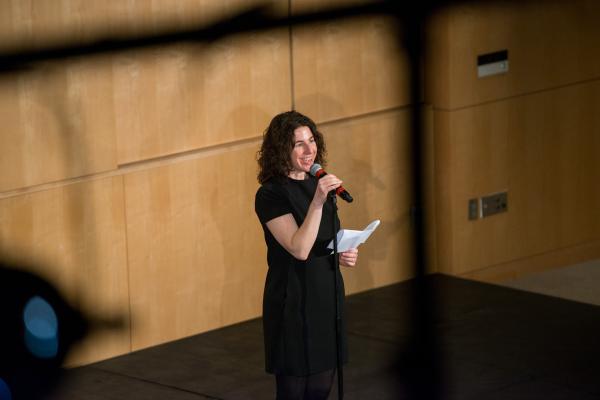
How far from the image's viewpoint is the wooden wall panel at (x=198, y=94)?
660 cm

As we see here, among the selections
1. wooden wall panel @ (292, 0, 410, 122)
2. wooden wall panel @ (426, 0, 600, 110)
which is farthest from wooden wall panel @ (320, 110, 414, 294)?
wooden wall panel @ (426, 0, 600, 110)

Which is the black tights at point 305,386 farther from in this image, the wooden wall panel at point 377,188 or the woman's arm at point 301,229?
the wooden wall panel at point 377,188

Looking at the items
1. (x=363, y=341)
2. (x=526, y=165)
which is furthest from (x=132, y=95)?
(x=526, y=165)

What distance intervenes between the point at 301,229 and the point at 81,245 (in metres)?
2.00

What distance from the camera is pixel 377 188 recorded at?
25.1ft

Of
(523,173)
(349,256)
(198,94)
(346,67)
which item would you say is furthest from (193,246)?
(523,173)

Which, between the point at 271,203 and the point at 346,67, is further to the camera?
the point at 346,67

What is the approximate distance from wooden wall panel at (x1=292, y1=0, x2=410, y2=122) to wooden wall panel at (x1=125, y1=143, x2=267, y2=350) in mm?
484

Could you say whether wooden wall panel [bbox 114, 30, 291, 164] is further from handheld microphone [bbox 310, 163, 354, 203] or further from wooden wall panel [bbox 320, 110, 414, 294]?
handheld microphone [bbox 310, 163, 354, 203]

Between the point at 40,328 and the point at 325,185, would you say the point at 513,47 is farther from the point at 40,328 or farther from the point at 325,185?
the point at 325,185

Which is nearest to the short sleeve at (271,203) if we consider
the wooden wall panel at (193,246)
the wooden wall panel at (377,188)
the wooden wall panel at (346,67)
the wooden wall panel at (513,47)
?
the wooden wall panel at (193,246)

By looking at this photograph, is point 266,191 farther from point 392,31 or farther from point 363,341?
point 392,31

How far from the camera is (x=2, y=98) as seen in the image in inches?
242

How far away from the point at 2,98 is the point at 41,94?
0.65ft
